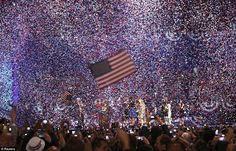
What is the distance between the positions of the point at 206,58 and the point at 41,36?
37.5 feet

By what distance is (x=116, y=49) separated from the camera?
118 ft

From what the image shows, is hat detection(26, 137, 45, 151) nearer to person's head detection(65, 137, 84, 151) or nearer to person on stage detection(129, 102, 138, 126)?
person's head detection(65, 137, 84, 151)

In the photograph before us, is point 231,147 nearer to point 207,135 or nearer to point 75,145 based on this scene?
point 75,145

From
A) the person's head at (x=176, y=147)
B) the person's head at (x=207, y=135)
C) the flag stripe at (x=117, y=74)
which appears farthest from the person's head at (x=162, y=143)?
the flag stripe at (x=117, y=74)

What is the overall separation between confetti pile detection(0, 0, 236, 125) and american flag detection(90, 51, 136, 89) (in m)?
16.9

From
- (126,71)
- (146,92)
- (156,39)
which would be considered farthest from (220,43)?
(126,71)

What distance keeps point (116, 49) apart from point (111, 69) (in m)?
22.6

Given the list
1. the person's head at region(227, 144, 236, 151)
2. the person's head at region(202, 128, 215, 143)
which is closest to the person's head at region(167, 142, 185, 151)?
the person's head at region(227, 144, 236, 151)

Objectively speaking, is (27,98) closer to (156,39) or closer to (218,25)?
(156,39)

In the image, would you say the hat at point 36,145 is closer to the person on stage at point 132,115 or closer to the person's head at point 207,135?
the person's head at point 207,135

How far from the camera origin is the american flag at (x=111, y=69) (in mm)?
12812

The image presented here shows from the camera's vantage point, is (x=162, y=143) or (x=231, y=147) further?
(x=162, y=143)


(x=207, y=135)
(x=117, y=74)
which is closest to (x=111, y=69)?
(x=117, y=74)

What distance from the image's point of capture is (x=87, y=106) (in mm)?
33031
